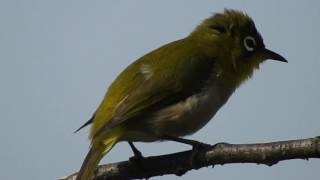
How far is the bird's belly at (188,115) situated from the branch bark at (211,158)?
455 mm

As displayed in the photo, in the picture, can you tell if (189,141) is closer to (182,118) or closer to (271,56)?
(182,118)

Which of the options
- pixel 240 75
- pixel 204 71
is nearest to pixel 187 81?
pixel 204 71

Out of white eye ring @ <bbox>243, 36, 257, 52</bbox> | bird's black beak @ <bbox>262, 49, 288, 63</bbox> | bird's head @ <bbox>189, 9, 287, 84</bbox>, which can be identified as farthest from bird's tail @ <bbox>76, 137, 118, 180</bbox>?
bird's black beak @ <bbox>262, 49, 288, 63</bbox>

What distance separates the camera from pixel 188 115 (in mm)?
5781

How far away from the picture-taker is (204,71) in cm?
611

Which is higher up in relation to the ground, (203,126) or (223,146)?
(203,126)

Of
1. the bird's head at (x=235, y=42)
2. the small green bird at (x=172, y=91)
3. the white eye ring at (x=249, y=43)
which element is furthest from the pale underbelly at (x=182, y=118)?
the white eye ring at (x=249, y=43)

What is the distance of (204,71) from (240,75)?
0.59 meters

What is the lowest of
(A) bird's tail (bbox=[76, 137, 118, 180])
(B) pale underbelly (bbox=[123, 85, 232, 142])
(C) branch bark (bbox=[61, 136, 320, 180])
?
(C) branch bark (bbox=[61, 136, 320, 180])

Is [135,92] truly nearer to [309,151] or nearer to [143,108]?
[143,108]

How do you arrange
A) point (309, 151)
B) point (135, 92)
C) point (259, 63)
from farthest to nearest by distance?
1. point (259, 63)
2. point (135, 92)
3. point (309, 151)

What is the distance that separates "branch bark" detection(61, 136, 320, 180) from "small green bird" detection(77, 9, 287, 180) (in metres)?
0.21

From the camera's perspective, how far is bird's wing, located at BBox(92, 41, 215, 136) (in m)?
5.62

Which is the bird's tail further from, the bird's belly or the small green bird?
the bird's belly
